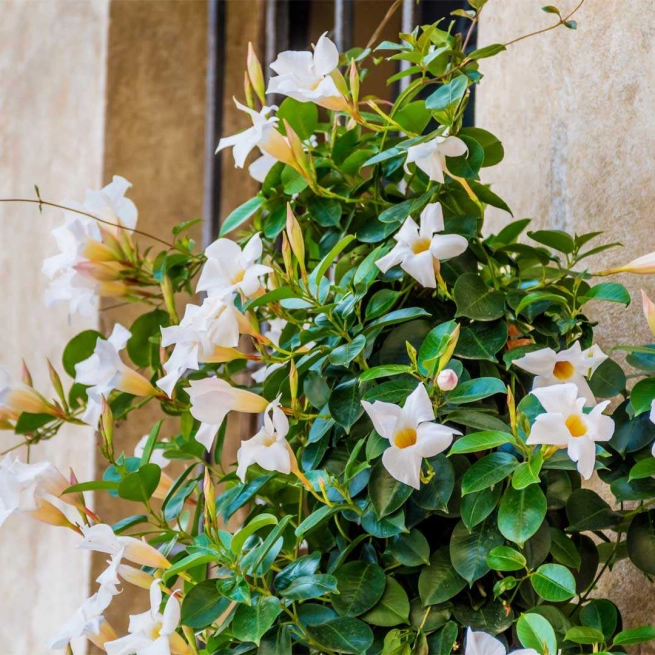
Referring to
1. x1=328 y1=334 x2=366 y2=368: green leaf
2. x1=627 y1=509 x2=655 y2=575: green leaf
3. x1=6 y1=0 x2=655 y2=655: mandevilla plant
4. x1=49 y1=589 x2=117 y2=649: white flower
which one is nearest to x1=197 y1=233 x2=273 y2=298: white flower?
x1=6 y1=0 x2=655 y2=655: mandevilla plant

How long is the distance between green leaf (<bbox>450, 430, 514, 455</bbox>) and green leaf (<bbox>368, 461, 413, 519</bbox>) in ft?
0.21

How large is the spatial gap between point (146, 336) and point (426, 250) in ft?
1.58

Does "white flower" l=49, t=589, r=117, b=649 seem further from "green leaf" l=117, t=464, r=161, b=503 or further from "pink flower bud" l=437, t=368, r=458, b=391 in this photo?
"pink flower bud" l=437, t=368, r=458, b=391

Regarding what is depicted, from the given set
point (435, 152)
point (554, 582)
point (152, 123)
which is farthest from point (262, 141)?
point (152, 123)

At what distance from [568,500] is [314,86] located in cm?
47

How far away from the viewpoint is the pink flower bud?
72 centimetres

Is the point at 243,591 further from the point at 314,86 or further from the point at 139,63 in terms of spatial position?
the point at 139,63

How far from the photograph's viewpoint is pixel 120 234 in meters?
1.09

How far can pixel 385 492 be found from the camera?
76cm

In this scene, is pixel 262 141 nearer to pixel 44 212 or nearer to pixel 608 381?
pixel 608 381

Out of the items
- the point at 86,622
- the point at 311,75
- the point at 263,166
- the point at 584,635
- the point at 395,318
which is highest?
the point at 311,75

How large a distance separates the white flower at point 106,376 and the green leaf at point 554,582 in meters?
0.50

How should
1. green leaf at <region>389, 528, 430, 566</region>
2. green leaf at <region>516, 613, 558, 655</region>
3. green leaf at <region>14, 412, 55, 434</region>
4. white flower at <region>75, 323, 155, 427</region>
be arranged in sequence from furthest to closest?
1. green leaf at <region>14, 412, 55, 434</region>
2. white flower at <region>75, 323, 155, 427</region>
3. green leaf at <region>389, 528, 430, 566</region>
4. green leaf at <region>516, 613, 558, 655</region>

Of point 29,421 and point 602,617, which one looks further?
point 29,421
